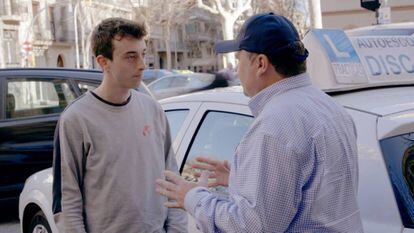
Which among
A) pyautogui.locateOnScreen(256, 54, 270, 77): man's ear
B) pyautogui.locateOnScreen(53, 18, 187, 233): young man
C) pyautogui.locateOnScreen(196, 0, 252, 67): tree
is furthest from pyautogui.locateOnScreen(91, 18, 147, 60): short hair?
pyautogui.locateOnScreen(196, 0, 252, 67): tree

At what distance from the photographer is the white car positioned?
7.35 feet

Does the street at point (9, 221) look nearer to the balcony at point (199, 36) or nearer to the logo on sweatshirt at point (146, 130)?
the logo on sweatshirt at point (146, 130)

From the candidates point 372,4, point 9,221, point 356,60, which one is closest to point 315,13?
point 372,4

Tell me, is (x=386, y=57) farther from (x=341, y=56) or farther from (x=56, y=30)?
(x=56, y=30)

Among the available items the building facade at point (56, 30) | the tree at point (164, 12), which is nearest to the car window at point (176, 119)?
the building facade at point (56, 30)

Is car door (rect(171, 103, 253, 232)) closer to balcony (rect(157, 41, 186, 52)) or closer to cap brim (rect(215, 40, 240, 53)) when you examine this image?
cap brim (rect(215, 40, 240, 53))

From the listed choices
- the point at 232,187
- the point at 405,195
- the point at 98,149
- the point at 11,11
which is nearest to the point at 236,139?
the point at 98,149

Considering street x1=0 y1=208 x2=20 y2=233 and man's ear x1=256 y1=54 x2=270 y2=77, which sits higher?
man's ear x1=256 y1=54 x2=270 y2=77

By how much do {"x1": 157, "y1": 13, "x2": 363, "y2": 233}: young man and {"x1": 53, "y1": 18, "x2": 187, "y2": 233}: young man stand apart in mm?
733

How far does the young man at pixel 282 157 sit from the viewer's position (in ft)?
5.45

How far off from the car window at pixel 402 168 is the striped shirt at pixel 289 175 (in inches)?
18.8

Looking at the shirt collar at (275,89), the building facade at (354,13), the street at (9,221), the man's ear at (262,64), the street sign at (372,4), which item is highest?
the building facade at (354,13)

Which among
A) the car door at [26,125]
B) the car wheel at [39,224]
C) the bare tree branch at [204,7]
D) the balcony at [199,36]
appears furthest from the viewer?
the balcony at [199,36]

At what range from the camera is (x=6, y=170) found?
6.30 metres
